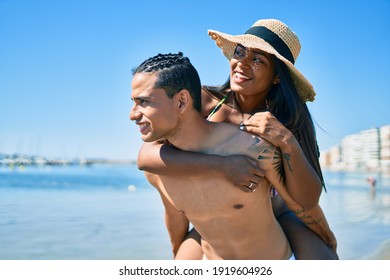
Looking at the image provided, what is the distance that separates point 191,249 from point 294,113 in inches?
43.6

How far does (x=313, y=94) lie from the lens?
3.08 m

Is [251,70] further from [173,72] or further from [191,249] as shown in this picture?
[191,249]

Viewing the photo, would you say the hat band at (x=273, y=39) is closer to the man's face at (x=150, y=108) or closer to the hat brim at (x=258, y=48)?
the hat brim at (x=258, y=48)

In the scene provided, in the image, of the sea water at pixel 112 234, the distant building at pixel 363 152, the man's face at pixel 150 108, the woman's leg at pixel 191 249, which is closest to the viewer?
the man's face at pixel 150 108

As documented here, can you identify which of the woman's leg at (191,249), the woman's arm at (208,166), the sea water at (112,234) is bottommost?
the sea water at (112,234)

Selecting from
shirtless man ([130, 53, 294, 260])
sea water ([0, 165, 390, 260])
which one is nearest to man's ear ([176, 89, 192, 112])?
shirtless man ([130, 53, 294, 260])

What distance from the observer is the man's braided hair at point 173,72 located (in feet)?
8.25

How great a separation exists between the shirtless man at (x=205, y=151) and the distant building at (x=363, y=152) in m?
40.2

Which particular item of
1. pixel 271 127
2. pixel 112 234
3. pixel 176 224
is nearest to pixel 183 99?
pixel 271 127

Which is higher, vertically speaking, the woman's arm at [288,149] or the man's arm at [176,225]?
the woman's arm at [288,149]

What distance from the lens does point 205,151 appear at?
2.69 metres

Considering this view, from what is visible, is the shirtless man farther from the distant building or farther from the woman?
the distant building

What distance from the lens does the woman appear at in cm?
261

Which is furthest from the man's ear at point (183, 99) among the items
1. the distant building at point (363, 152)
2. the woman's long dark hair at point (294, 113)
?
the distant building at point (363, 152)
